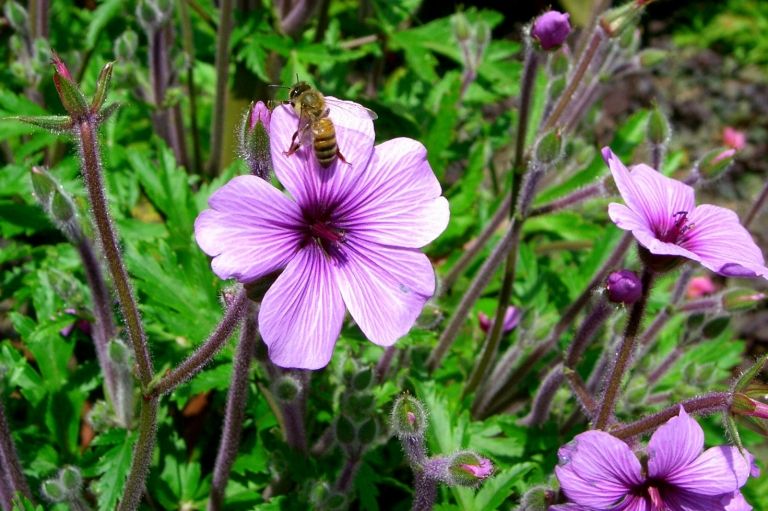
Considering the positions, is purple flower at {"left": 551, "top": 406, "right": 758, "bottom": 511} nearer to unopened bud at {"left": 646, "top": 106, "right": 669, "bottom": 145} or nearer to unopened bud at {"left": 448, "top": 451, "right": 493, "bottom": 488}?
unopened bud at {"left": 448, "top": 451, "right": 493, "bottom": 488}

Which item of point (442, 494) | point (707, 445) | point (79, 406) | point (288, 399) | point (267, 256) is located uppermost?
point (267, 256)

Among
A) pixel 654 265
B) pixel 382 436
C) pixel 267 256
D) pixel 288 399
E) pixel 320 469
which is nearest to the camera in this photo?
pixel 267 256

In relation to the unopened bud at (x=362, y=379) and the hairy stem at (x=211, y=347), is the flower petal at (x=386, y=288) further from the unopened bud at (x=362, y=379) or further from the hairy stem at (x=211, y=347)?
the unopened bud at (x=362, y=379)

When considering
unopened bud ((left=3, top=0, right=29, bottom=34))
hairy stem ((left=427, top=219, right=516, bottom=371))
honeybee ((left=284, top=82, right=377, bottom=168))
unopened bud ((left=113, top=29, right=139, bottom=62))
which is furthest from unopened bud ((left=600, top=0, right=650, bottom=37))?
unopened bud ((left=3, top=0, right=29, bottom=34))

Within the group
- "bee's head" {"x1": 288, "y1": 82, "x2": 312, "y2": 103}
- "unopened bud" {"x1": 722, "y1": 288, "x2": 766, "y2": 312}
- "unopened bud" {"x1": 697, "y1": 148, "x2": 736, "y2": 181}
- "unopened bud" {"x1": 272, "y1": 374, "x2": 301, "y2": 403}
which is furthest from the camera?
"unopened bud" {"x1": 722, "y1": 288, "x2": 766, "y2": 312}

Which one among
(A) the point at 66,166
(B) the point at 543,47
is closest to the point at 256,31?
(A) the point at 66,166

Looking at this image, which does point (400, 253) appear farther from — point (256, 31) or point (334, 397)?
point (256, 31)

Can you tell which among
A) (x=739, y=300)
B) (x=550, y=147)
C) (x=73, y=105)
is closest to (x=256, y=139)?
A: (x=73, y=105)

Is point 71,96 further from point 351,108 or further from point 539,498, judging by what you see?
point 539,498
